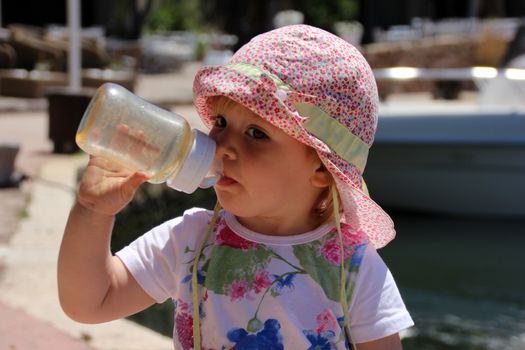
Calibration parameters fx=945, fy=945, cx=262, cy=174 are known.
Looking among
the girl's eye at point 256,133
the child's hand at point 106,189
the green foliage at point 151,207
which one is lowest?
the green foliage at point 151,207

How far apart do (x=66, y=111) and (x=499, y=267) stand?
4.74 m

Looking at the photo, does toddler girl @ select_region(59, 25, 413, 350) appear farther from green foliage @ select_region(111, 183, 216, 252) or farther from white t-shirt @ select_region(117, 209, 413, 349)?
green foliage @ select_region(111, 183, 216, 252)

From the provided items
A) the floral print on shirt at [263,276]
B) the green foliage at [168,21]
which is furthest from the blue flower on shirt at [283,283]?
the green foliage at [168,21]

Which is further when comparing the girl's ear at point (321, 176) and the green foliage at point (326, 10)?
the green foliage at point (326, 10)

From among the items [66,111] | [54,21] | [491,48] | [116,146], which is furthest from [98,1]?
[116,146]

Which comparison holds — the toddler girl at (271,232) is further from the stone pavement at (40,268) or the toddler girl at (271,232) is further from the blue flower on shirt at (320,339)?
the stone pavement at (40,268)

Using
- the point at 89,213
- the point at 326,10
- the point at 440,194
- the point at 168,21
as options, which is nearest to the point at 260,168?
the point at 89,213

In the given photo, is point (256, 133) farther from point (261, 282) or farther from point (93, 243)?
point (93, 243)

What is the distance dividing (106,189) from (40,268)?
113 inches

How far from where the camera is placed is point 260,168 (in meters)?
2.14

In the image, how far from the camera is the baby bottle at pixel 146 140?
2.06m

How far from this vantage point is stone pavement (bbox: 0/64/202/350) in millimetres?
3803

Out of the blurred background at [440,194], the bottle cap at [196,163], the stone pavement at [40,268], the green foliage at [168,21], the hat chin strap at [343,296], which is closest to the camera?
the bottle cap at [196,163]

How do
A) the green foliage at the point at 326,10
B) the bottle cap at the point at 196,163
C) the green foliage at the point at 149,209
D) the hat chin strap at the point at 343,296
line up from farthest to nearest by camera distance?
the green foliage at the point at 326,10, the green foliage at the point at 149,209, the hat chin strap at the point at 343,296, the bottle cap at the point at 196,163
